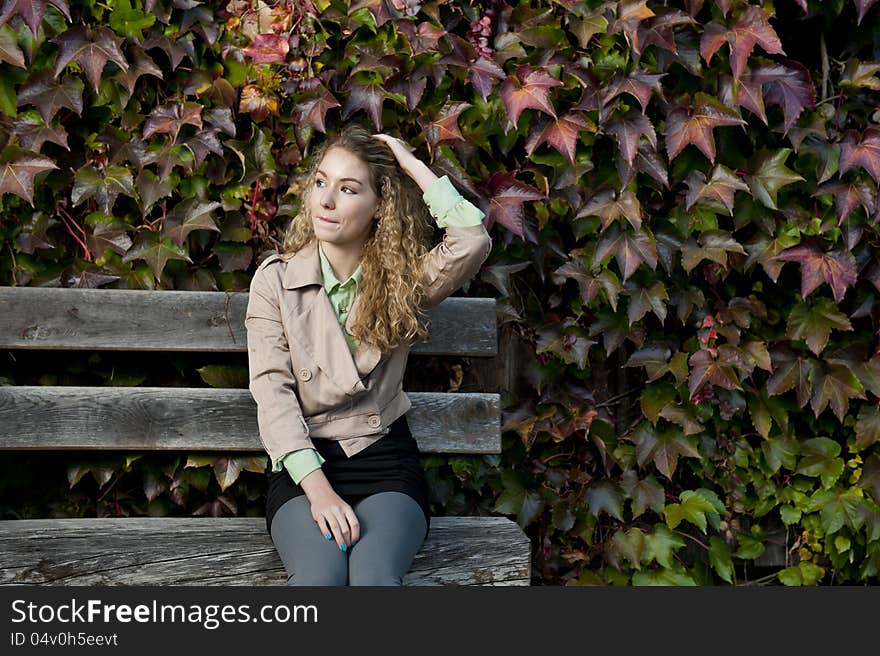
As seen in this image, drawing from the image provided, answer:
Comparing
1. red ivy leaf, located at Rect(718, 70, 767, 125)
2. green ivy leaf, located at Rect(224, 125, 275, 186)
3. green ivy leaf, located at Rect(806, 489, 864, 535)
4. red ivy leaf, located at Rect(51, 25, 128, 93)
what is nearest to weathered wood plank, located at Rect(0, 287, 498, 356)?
green ivy leaf, located at Rect(224, 125, 275, 186)

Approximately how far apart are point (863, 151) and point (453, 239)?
1210mm

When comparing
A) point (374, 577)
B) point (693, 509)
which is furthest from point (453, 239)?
point (693, 509)

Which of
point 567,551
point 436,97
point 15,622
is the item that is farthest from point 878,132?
point 15,622

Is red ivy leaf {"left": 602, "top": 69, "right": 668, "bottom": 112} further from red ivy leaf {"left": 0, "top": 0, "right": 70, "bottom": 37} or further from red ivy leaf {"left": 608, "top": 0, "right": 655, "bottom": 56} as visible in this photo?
red ivy leaf {"left": 0, "top": 0, "right": 70, "bottom": 37}

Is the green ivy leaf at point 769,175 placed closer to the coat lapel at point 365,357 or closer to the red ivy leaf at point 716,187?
the red ivy leaf at point 716,187

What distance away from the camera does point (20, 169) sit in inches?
105

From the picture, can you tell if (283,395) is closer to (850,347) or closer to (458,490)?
(458,490)

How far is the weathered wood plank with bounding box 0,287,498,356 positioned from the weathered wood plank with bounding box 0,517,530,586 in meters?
0.49

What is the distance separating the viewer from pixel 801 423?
3143 millimetres

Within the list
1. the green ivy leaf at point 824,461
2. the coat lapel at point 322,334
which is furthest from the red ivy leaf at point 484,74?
the green ivy leaf at point 824,461

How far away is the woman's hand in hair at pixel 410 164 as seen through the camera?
2496 mm

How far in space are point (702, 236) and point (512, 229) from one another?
1.83 feet

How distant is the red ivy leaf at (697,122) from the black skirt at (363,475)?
1.09 meters

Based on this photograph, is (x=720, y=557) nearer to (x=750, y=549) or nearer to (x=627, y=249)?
(x=750, y=549)
